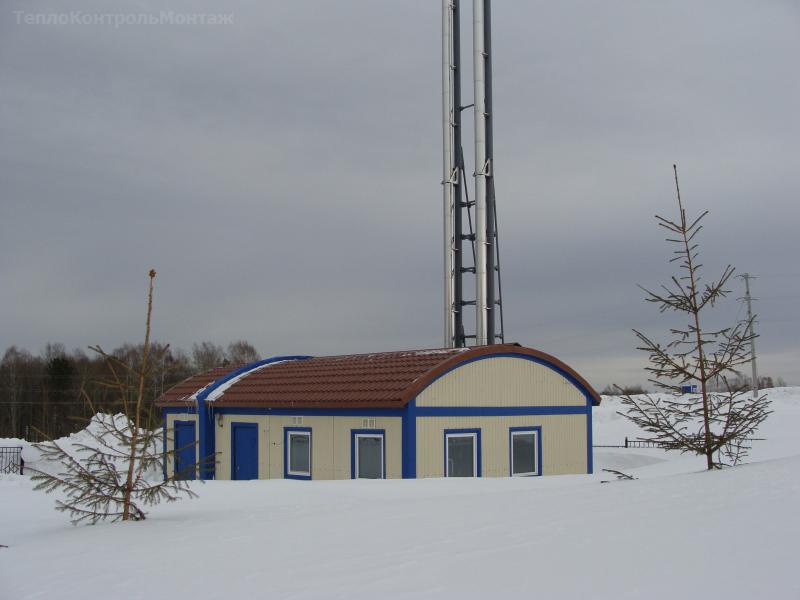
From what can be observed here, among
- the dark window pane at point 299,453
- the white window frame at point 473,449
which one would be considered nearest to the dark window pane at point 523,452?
the white window frame at point 473,449

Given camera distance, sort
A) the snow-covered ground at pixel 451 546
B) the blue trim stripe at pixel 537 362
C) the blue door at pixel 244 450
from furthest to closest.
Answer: the blue door at pixel 244 450
the blue trim stripe at pixel 537 362
the snow-covered ground at pixel 451 546

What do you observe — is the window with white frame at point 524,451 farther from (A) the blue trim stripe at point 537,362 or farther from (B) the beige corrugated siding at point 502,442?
(A) the blue trim stripe at point 537,362

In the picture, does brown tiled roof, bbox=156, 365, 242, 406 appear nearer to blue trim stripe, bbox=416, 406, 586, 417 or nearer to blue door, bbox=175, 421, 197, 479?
blue door, bbox=175, 421, 197, 479

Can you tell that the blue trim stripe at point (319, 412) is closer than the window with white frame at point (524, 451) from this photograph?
Yes

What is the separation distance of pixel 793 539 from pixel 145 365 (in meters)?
9.10

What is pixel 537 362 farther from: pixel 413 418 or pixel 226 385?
pixel 226 385

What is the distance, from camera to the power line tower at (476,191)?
2775cm

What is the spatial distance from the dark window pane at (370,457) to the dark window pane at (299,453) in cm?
191

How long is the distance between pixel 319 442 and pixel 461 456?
149 inches

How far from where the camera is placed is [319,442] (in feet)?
72.6

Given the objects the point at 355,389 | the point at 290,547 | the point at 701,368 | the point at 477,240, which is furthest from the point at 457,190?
the point at 290,547

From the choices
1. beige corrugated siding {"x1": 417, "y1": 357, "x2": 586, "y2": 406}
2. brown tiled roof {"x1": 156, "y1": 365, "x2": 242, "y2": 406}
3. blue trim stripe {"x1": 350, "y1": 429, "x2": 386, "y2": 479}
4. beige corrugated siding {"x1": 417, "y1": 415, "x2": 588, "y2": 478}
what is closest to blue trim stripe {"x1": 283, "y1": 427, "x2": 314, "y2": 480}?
blue trim stripe {"x1": 350, "y1": 429, "x2": 386, "y2": 479}

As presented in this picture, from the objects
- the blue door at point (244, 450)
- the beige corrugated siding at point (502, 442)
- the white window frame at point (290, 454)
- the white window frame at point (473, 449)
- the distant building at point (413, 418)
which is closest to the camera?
the beige corrugated siding at point (502, 442)

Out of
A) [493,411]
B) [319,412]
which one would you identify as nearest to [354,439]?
[319,412]
